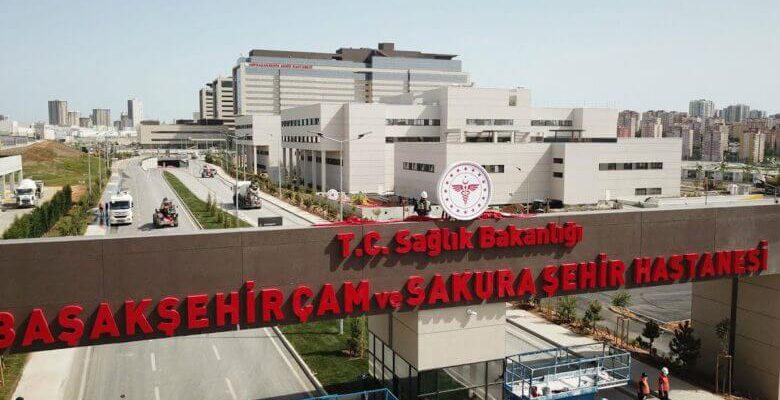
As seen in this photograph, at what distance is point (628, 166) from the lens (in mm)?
85562

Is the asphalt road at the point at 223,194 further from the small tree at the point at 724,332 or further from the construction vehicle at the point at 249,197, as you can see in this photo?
the small tree at the point at 724,332

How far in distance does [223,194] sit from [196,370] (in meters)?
68.7

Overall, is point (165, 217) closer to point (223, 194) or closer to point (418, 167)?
point (223, 194)

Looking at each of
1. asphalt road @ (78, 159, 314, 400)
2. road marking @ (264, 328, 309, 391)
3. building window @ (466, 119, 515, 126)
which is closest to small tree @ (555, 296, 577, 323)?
asphalt road @ (78, 159, 314, 400)

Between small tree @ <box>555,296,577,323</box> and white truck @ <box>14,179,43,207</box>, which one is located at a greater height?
white truck @ <box>14,179,43,207</box>

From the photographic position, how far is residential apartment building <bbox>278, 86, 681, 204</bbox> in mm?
80938

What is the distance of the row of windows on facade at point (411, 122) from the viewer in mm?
93312

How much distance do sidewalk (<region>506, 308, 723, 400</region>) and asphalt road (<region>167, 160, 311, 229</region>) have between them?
18.7 m

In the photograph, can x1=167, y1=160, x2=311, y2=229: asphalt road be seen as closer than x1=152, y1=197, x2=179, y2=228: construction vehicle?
No

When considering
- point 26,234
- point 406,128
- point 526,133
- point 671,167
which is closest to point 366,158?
point 406,128

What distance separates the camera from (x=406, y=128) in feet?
310

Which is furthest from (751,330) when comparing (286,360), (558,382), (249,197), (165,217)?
(249,197)

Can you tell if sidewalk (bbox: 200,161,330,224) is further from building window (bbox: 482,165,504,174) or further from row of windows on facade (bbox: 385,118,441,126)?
building window (bbox: 482,165,504,174)

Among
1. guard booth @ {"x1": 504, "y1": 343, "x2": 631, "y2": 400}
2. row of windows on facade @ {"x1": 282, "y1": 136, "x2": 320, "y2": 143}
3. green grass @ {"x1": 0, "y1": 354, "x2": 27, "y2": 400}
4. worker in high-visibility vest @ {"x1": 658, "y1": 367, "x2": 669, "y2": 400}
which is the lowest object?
green grass @ {"x1": 0, "y1": 354, "x2": 27, "y2": 400}
